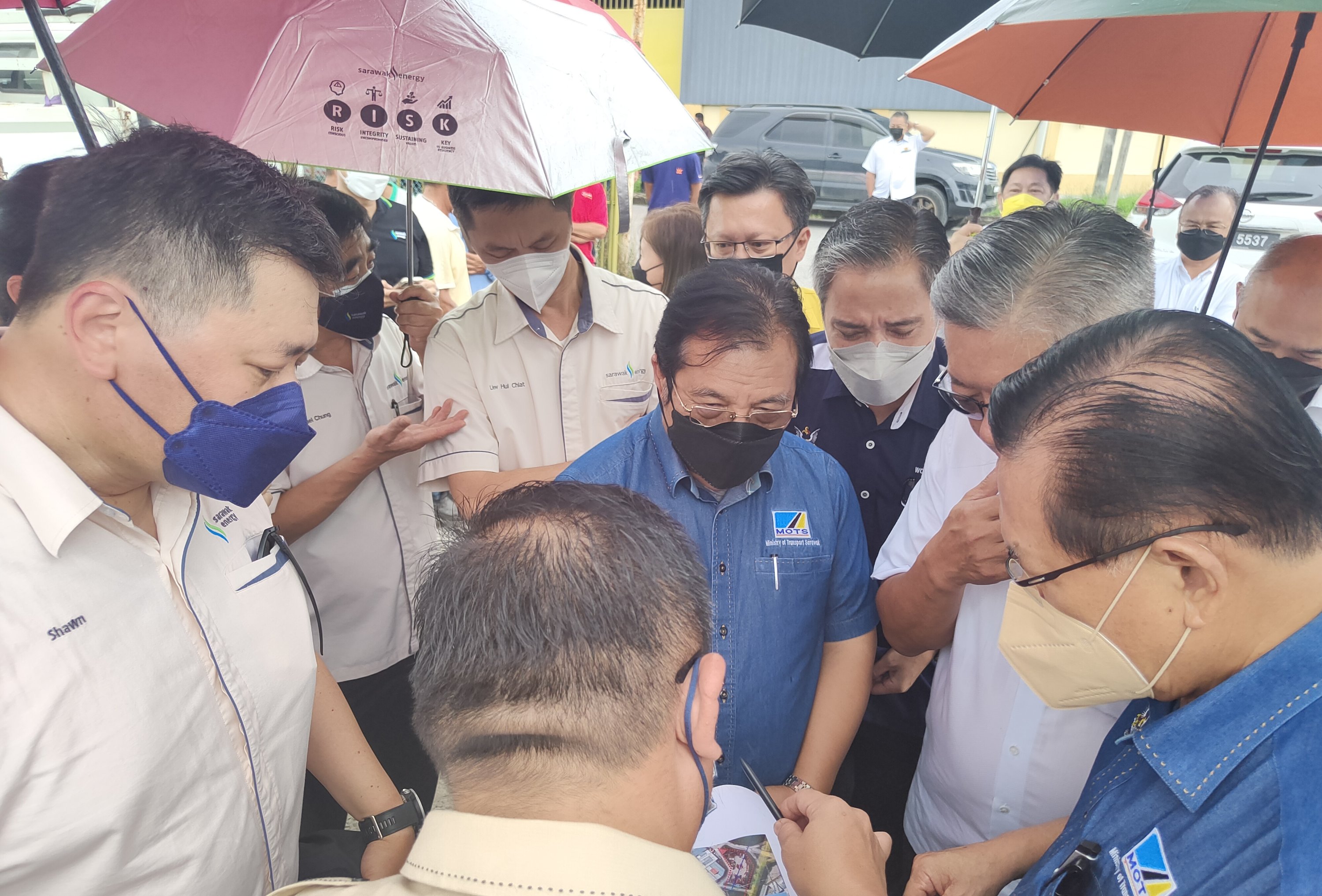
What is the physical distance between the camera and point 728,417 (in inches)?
71.6

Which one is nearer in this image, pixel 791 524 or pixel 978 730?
pixel 978 730

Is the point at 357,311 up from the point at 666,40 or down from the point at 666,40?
up

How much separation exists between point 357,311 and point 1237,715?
7.99ft

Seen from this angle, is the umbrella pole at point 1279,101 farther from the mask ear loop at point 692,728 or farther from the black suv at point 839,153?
the black suv at point 839,153

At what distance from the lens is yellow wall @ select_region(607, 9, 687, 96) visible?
20.6 m

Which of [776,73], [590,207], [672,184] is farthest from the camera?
[776,73]

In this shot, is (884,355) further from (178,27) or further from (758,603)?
(178,27)

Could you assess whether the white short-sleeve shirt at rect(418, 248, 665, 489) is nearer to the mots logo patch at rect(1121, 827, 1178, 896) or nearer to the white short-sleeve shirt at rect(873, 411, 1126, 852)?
the white short-sleeve shirt at rect(873, 411, 1126, 852)

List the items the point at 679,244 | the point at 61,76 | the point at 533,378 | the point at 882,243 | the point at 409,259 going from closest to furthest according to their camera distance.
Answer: the point at 61,76 → the point at 882,243 → the point at 533,378 → the point at 409,259 → the point at 679,244

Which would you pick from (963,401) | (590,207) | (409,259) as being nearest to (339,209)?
(409,259)

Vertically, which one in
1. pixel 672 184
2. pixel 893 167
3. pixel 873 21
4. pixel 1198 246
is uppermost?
pixel 873 21

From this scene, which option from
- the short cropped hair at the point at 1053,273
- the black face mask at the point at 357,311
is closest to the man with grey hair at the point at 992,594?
the short cropped hair at the point at 1053,273

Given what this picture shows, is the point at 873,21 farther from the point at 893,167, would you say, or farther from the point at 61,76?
the point at 893,167

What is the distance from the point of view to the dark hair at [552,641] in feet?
3.38
